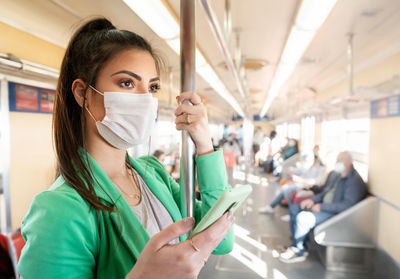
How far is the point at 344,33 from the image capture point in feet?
11.3

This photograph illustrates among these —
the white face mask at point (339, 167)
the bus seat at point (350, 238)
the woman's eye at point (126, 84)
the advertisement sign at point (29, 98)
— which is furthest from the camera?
the white face mask at point (339, 167)

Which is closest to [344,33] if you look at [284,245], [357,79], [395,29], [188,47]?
[395,29]

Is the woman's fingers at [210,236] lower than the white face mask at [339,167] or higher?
higher

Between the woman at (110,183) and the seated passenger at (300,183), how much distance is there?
445cm

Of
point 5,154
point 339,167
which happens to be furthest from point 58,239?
point 339,167

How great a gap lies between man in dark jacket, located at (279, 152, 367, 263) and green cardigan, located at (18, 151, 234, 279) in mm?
3278

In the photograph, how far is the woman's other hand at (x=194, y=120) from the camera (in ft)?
2.51

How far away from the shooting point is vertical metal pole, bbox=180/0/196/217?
30.0 inches

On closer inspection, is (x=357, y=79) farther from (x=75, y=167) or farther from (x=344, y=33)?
(x=75, y=167)

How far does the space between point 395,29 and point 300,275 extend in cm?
354

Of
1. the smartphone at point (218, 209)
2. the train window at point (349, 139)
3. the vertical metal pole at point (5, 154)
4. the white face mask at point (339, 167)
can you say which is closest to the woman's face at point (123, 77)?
the smartphone at point (218, 209)

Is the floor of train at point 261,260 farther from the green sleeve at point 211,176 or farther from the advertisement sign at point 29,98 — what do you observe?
the advertisement sign at point 29,98

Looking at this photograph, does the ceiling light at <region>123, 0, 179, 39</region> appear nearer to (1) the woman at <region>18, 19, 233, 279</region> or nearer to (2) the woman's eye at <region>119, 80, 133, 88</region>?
(1) the woman at <region>18, 19, 233, 279</region>

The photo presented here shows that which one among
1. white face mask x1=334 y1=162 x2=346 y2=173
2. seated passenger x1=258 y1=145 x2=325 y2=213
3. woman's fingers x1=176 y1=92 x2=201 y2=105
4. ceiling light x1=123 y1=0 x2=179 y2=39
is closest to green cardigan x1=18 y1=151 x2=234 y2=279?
woman's fingers x1=176 y1=92 x2=201 y2=105
